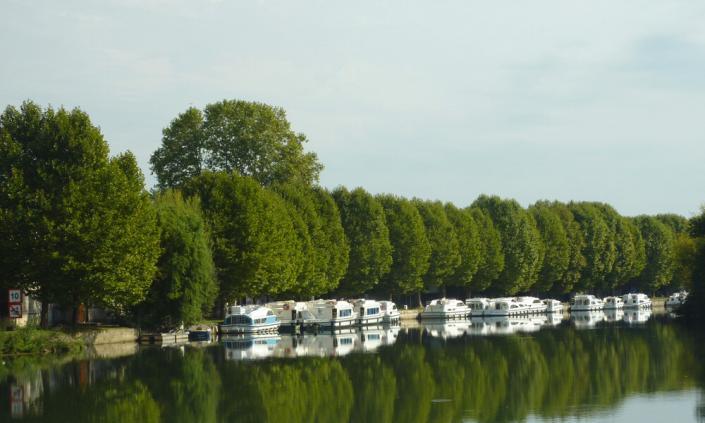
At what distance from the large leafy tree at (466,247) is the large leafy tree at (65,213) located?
218 ft

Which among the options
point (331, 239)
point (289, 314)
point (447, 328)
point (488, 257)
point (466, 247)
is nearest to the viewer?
point (289, 314)

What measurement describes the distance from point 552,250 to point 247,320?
237 feet

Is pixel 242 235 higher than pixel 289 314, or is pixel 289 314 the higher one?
pixel 242 235

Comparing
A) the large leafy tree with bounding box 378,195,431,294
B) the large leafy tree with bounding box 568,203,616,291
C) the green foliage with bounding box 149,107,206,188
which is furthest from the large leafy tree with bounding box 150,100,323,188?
the large leafy tree with bounding box 568,203,616,291

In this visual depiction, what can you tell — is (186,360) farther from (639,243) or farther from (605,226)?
(639,243)

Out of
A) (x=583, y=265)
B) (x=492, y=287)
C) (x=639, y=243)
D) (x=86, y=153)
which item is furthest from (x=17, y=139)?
(x=639, y=243)

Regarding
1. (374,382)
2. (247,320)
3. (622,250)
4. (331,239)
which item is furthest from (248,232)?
(622,250)

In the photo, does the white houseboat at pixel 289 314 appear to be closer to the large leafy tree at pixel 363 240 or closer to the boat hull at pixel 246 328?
the boat hull at pixel 246 328

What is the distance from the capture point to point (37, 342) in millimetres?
71062

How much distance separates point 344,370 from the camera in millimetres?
59438

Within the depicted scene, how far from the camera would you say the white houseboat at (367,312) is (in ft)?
362

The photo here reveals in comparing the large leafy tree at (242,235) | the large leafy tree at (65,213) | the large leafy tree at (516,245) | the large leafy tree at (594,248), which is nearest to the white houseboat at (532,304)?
the large leafy tree at (516,245)

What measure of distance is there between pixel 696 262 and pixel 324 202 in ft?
127

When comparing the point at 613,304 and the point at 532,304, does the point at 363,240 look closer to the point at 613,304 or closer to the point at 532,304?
the point at 532,304
